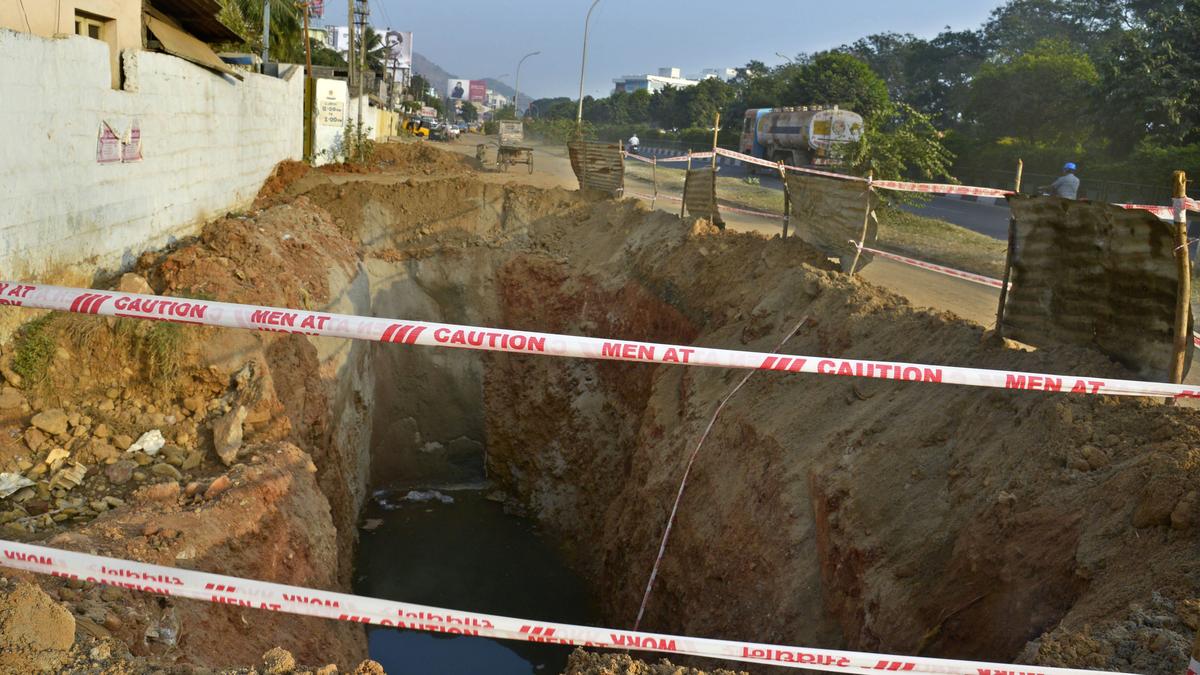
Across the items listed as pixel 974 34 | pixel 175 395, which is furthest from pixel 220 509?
pixel 974 34

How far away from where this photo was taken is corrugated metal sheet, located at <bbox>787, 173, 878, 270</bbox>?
1040 centimetres

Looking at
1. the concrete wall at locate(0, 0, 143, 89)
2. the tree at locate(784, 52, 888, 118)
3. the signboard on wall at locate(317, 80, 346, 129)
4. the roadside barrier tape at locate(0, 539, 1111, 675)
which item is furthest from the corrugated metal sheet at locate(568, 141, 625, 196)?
the tree at locate(784, 52, 888, 118)

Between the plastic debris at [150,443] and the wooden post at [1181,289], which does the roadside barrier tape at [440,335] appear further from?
the plastic debris at [150,443]

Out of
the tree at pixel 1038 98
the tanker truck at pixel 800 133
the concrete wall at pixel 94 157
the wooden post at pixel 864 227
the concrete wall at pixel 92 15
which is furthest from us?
the tree at pixel 1038 98

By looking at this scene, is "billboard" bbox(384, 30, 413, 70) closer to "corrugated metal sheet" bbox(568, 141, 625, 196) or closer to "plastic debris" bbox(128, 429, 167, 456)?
"corrugated metal sheet" bbox(568, 141, 625, 196)

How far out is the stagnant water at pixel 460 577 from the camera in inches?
424

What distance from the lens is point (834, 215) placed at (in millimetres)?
10961

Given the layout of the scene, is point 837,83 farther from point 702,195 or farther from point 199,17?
point 199,17

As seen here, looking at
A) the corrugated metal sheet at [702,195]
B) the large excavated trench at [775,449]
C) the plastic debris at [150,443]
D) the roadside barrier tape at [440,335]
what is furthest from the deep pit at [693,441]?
the roadside barrier tape at [440,335]

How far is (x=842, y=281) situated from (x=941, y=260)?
880 cm

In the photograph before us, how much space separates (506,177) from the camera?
28000 millimetres

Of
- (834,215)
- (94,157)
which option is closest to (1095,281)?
(834,215)

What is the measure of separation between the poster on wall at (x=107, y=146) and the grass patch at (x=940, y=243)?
13.6 m

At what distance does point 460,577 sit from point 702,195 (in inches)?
287
